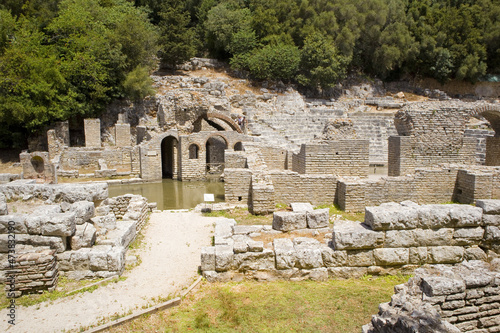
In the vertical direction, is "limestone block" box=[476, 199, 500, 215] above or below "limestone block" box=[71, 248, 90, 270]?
above

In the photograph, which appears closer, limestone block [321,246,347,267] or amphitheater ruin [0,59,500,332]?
amphitheater ruin [0,59,500,332]

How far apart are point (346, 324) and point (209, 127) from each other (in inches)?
819

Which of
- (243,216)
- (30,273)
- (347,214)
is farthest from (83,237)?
(347,214)

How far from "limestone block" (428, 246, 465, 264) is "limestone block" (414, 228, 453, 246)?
106 mm

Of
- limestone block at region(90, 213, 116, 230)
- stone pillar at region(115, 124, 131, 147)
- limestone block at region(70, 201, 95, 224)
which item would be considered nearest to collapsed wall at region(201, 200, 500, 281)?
limestone block at region(70, 201, 95, 224)

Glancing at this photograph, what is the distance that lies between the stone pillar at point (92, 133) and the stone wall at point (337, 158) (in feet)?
51.2

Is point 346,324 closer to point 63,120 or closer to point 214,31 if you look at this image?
point 63,120

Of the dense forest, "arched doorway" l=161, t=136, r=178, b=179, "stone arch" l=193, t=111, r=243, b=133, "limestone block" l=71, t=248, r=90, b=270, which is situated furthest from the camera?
→ the dense forest

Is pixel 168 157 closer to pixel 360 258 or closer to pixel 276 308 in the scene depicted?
pixel 360 258

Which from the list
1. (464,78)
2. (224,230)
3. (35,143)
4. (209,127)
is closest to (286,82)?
(209,127)

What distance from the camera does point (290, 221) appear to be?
7.90m

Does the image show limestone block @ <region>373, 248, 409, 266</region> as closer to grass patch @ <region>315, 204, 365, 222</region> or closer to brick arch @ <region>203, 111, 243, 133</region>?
grass patch @ <region>315, 204, 365, 222</region>

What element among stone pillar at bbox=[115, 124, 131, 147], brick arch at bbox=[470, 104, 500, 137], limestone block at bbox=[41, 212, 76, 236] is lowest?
limestone block at bbox=[41, 212, 76, 236]

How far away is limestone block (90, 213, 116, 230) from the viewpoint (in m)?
8.05
